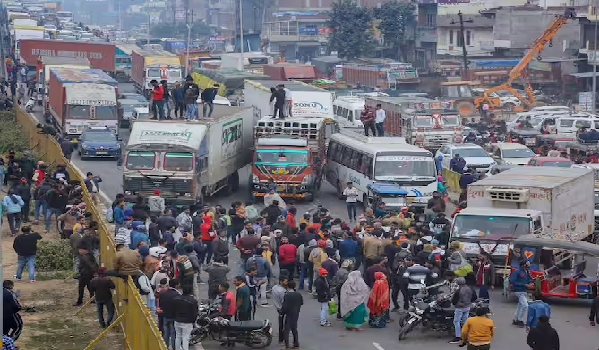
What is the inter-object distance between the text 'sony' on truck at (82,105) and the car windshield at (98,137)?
189 cm

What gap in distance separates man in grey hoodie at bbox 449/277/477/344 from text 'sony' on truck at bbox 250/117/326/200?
18.2 m

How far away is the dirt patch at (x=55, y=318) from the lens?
2117 cm

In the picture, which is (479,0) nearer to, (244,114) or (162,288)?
(244,114)

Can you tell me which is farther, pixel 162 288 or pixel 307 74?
pixel 307 74

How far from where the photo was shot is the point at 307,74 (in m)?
72.6

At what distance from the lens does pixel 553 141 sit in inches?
2025

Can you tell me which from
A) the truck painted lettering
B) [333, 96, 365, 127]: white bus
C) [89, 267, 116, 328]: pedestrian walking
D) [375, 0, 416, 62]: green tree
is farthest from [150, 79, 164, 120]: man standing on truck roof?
[375, 0, 416, 62]: green tree

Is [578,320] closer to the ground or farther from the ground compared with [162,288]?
closer to the ground

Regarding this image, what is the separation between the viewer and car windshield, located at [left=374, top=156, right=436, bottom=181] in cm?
3784

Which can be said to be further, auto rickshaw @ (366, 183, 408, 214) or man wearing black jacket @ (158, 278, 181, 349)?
auto rickshaw @ (366, 183, 408, 214)

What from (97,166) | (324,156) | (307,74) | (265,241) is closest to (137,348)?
(265,241)

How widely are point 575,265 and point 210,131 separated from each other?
1578 centimetres

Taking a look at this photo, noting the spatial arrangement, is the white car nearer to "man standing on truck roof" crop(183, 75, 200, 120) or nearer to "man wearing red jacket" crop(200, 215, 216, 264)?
"man standing on truck roof" crop(183, 75, 200, 120)

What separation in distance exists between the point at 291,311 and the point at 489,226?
767cm
